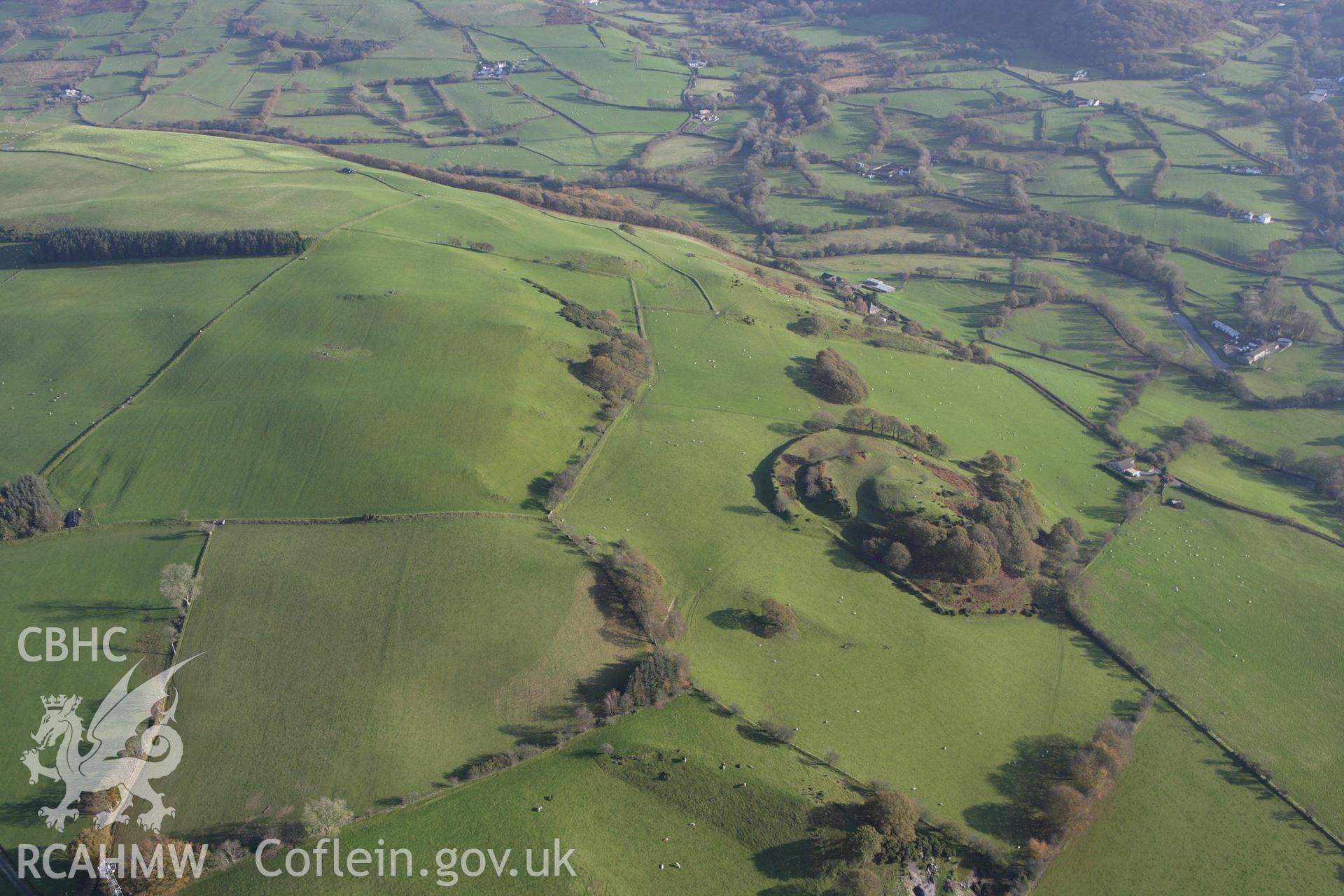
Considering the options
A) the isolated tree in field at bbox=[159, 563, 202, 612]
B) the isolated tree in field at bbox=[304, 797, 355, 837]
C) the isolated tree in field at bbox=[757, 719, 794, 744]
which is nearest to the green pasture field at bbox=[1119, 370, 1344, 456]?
the isolated tree in field at bbox=[757, 719, 794, 744]

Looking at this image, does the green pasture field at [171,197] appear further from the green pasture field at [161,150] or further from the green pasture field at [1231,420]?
the green pasture field at [1231,420]

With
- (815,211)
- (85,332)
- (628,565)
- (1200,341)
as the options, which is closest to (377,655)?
(628,565)

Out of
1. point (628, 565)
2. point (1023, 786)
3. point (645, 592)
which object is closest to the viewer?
point (1023, 786)

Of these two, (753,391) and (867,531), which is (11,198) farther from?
(867,531)

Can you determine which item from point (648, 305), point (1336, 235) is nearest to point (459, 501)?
point (648, 305)

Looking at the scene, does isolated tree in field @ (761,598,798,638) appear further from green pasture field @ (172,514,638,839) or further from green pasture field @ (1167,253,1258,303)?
green pasture field @ (1167,253,1258,303)

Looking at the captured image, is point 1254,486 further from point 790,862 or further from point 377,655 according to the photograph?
point 377,655
